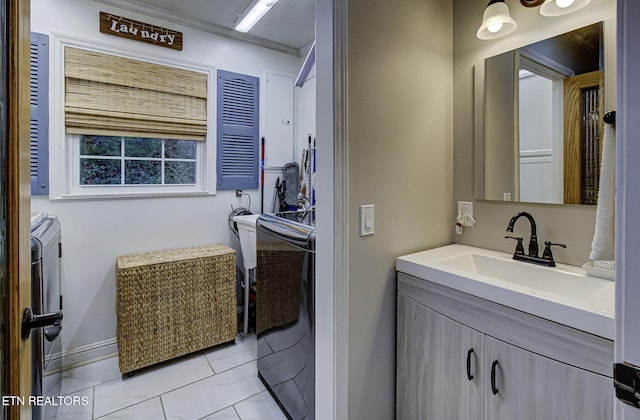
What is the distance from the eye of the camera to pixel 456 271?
1238 millimetres

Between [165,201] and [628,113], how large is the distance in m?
2.73

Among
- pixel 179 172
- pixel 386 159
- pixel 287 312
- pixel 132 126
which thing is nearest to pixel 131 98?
pixel 132 126

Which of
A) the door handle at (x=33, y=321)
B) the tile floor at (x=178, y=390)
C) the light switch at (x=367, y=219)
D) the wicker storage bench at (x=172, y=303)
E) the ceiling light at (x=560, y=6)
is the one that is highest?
the ceiling light at (x=560, y=6)

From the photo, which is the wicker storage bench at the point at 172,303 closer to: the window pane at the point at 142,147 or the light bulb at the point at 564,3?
the window pane at the point at 142,147

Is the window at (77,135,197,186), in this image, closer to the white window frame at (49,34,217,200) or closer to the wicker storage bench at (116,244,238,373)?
the white window frame at (49,34,217,200)

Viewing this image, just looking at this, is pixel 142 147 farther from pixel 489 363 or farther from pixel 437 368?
pixel 489 363

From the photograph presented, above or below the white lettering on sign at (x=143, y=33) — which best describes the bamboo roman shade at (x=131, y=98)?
below

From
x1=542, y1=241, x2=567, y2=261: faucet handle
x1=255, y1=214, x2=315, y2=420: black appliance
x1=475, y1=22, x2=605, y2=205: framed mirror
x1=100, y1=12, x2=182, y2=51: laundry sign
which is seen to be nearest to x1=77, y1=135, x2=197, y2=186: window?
x1=100, y1=12, x2=182, y2=51: laundry sign

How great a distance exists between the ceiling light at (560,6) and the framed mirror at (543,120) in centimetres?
9

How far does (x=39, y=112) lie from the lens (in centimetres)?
211

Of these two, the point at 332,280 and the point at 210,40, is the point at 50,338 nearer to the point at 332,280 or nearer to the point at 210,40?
the point at 332,280

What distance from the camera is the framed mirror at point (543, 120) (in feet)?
4.16

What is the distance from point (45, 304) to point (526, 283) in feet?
7.14

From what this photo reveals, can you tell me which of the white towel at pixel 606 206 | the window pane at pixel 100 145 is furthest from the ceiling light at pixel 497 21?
the window pane at pixel 100 145
